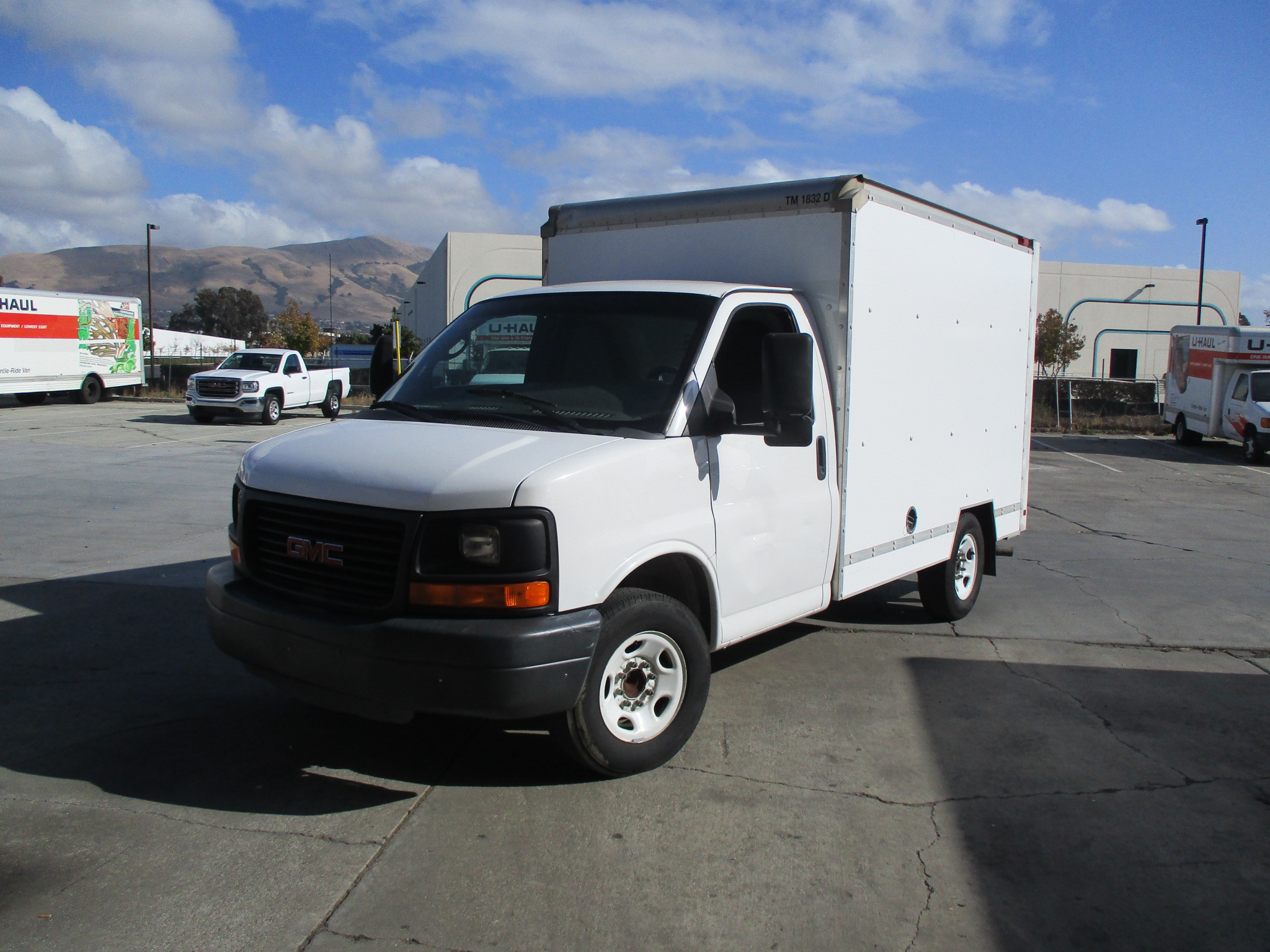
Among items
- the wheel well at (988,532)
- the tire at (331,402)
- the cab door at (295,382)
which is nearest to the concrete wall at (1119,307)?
the tire at (331,402)

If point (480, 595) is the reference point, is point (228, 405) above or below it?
above

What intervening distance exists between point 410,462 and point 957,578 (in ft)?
15.2

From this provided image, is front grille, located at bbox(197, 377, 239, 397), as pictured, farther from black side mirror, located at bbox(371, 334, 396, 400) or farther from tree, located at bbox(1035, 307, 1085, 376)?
tree, located at bbox(1035, 307, 1085, 376)

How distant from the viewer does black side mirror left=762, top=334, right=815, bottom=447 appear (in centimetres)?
425

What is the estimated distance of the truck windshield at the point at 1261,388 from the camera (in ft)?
72.8

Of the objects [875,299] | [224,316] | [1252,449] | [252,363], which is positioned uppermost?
[224,316]

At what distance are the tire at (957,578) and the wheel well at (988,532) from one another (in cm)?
6

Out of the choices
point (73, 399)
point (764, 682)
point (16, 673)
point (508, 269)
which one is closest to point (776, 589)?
point (764, 682)


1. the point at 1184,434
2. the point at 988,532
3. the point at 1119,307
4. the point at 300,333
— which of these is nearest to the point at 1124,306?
the point at 1119,307

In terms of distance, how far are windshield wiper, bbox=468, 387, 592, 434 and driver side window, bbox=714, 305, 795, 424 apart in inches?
34.2

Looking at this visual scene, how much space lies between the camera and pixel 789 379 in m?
4.25

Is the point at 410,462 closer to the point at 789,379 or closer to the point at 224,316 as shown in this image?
the point at 789,379

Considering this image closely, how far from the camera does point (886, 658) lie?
20.1 ft

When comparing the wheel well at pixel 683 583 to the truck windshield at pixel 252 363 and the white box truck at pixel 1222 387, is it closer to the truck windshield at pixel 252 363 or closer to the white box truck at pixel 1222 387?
the white box truck at pixel 1222 387
